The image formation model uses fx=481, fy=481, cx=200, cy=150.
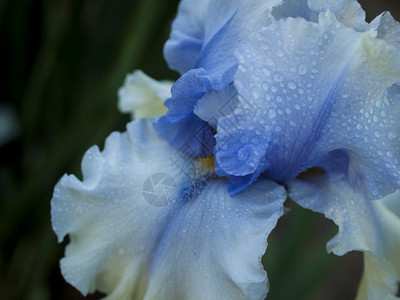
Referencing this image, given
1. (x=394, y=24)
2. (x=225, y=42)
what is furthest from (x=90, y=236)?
(x=394, y=24)

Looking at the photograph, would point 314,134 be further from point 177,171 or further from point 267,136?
point 177,171

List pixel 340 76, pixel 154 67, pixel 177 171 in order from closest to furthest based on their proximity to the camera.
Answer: pixel 340 76, pixel 177 171, pixel 154 67

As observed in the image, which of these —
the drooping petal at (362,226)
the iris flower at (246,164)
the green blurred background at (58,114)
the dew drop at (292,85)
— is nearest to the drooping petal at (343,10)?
the iris flower at (246,164)

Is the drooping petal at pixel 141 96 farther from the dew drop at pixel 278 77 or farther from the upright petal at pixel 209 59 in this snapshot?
the dew drop at pixel 278 77

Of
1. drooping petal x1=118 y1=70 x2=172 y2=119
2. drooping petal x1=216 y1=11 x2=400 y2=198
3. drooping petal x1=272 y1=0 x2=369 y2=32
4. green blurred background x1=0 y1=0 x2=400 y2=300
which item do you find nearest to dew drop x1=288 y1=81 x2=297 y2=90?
drooping petal x1=216 y1=11 x2=400 y2=198

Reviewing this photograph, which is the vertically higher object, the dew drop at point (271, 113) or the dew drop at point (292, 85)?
the dew drop at point (292, 85)

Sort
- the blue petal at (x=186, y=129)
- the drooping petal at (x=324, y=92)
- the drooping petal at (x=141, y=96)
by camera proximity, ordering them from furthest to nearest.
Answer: the drooping petal at (x=141, y=96), the blue petal at (x=186, y=129), the drooping petal at (x=324, y=92)
